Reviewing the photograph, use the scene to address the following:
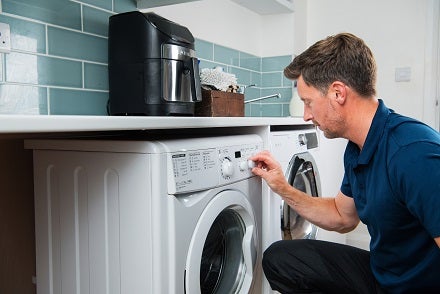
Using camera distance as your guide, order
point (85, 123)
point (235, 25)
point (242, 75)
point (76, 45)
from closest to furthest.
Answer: point (85, 123) → point (76, 45) → point (235, 25) → point (242, 75)

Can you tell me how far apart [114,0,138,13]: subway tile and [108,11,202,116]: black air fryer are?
0.74 feet

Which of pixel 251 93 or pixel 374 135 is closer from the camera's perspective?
pixel 374 135

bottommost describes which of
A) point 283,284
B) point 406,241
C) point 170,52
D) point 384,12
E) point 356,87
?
point 283,284

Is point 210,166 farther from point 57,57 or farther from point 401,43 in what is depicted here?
point 401,43

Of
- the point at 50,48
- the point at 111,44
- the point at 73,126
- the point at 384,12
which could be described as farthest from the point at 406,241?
the point at 384,12

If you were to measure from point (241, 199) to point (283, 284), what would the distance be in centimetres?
35

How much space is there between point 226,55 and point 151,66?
1.21 m

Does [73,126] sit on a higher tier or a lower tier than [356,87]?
lower

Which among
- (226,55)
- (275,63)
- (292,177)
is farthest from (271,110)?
(292,177)

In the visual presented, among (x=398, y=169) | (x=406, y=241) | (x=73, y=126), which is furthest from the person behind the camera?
(x=406, y=241)

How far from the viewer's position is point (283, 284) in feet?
4.77

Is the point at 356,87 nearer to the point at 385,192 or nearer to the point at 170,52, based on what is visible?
the point at 385,192

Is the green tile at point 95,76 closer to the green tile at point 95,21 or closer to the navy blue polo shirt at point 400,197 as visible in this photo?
the green tile at point 95,21

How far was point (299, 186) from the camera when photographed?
76.9 inches
